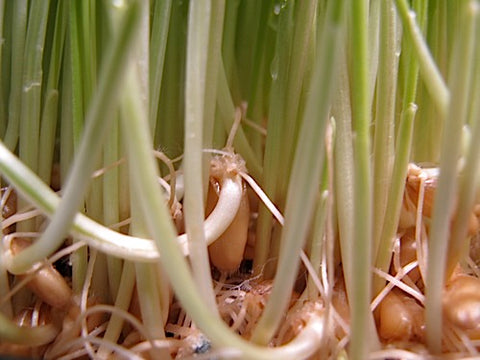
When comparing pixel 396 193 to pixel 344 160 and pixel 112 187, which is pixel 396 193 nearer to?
pixel 344 160

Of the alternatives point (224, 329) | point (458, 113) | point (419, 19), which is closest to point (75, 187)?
point (224, 329)

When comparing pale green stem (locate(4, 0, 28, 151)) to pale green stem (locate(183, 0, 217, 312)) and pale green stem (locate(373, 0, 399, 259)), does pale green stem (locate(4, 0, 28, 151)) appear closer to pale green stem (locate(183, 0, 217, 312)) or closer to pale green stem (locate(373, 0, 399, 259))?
pale green stem (locate(183, 0, 217, 312))

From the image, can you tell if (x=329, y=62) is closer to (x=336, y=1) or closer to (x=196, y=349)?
(x=336, y=1)

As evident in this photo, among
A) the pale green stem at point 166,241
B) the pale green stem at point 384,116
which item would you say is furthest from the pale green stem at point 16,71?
the pale green stem at point 384,116

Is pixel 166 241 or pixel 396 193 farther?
pixel 396 193

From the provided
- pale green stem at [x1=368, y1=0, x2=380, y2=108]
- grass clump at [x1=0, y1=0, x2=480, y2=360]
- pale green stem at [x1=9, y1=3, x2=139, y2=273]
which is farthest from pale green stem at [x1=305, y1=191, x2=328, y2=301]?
pale green stem at [x1=9, y1=3, x2=139, y2=273]

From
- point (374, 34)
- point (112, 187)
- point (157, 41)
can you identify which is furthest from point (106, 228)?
point (374, 34)
